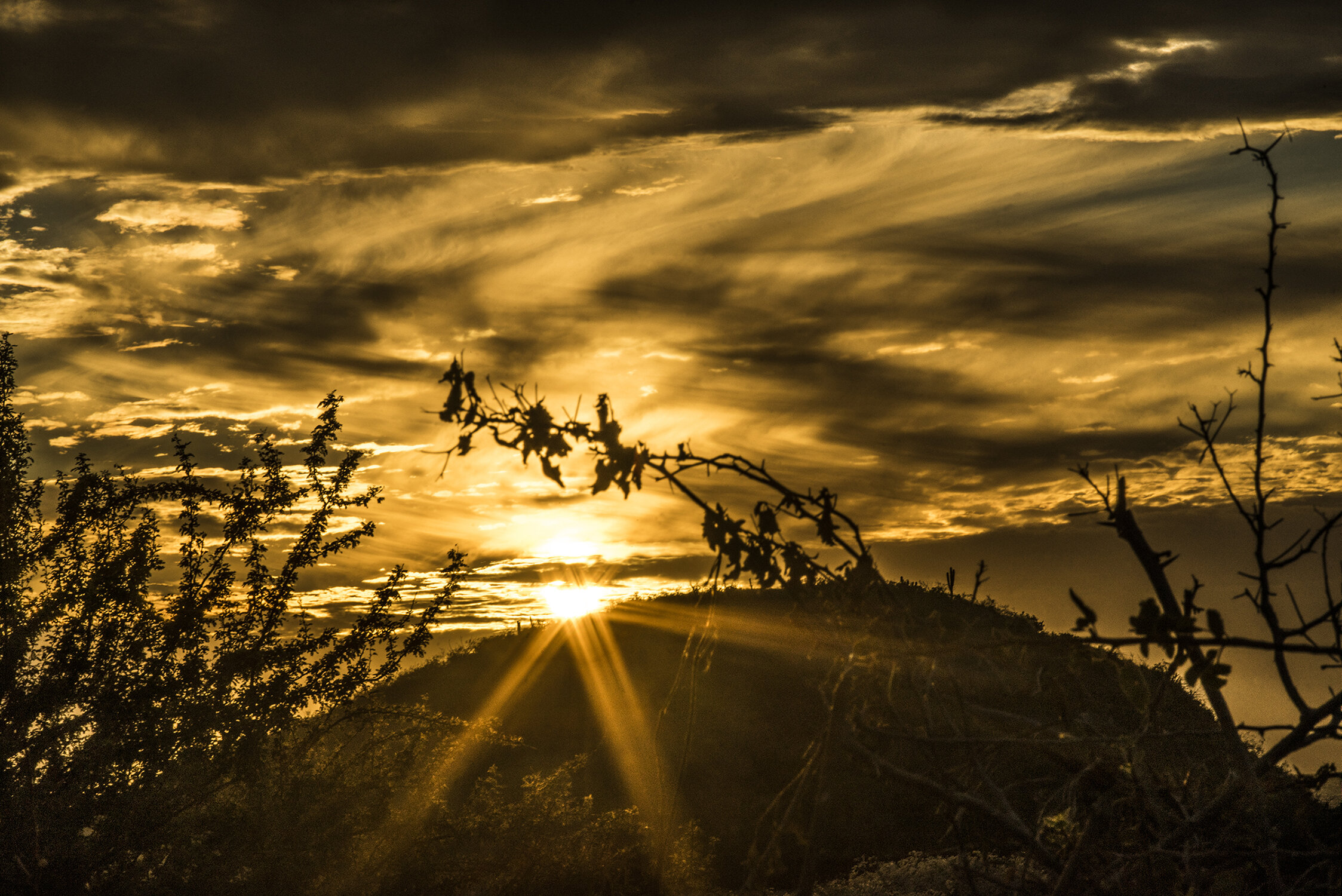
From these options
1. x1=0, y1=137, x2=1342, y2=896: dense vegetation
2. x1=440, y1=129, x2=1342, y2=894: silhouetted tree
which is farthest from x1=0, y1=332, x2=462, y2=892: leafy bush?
x1=440, y1=129, x2=1342, y2=894: silhouetted tree

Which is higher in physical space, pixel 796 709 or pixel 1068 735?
pixel 1068 735

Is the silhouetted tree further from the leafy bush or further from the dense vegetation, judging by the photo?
the leafy bush

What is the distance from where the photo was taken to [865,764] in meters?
2.56

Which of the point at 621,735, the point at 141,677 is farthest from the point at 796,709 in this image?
the point at 141,677

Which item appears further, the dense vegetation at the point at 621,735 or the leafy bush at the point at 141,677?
the leafy bush at the point at 141,677

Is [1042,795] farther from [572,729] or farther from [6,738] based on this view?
[572,729]

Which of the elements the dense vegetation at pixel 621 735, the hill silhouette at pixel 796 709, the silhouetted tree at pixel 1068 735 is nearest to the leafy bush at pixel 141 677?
the dense vegetation at pixel 621 735

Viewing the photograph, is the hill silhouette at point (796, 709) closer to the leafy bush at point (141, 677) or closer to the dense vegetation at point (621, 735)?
the dense vegetation at point (621, 735)

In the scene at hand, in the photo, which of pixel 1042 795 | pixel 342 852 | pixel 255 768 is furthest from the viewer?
pixel 342 852

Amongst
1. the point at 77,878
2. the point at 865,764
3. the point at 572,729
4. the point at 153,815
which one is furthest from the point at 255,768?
the point at 572,729

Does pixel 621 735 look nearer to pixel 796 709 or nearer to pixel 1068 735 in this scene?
pixel 796 709

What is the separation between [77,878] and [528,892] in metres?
4.99

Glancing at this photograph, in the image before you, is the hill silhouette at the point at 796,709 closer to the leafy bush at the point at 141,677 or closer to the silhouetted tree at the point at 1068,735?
the silhouetted tree at the point at 1068,735

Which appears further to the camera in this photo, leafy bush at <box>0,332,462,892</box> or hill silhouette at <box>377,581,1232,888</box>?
leafy bush at <box>0,332,462,892</box>
